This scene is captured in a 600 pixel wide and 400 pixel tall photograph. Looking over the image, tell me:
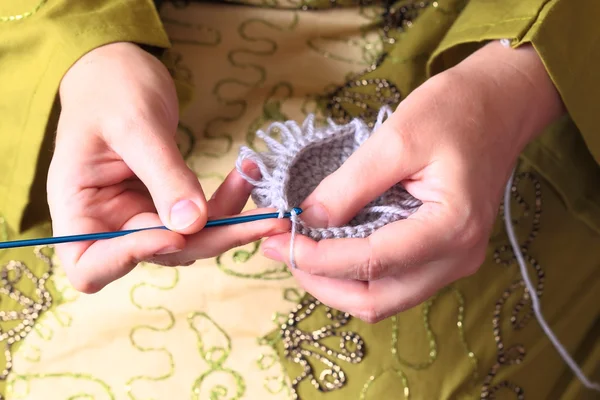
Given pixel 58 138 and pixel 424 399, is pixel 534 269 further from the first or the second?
pixel 58 138

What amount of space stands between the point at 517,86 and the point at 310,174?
22 cm

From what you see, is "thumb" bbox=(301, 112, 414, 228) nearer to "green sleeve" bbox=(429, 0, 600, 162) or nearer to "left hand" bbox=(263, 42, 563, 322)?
"left hand" bbox=(263, 42, 563, 322)

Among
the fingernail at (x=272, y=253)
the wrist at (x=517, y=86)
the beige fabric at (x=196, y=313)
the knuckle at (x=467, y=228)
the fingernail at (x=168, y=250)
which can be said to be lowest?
the beige fabric at (x=196, y=313)

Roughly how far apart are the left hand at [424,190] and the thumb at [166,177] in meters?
0.07

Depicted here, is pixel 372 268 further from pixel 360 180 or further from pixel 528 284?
pixel 528 284

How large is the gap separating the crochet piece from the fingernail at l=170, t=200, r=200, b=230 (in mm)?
68

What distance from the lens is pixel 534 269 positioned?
0.61 metres

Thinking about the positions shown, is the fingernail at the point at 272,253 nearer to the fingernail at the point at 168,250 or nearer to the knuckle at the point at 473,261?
the fingernail at the point at 168,250

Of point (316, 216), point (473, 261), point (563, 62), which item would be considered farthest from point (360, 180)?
point (563, 62)

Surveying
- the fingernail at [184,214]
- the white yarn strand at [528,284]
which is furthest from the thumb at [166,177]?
the white yarn strand at [528,284]

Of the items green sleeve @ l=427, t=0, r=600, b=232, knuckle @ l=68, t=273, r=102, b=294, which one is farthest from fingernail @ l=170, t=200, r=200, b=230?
green sleeve @ l=427, t=0, r=600, b=232

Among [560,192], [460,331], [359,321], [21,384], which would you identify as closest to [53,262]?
[21,384]

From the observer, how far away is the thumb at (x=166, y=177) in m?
0.42

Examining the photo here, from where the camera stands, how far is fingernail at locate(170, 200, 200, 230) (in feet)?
1.37
